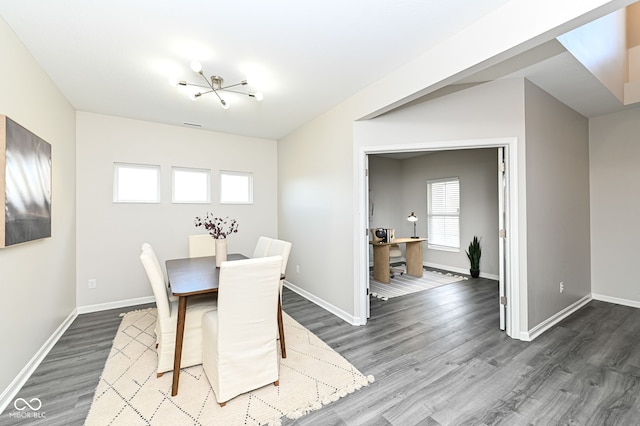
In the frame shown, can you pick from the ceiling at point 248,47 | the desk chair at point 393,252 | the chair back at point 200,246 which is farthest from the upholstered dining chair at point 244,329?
the desk chair at point 393,252

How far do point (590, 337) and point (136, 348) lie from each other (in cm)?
451

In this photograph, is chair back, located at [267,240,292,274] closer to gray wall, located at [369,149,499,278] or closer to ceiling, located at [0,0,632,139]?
ceiling, located at [0,0,632,139]

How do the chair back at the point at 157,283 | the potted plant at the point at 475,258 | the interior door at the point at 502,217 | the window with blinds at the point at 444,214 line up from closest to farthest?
the chair back at the point at 157,283 → the interior door at the point at 502,217 → the potted plant at the point at 475,258 → the window with blinds at the point at 444,214

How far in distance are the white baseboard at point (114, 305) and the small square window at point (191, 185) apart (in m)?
1.48

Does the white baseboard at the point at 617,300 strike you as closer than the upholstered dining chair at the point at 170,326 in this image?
No

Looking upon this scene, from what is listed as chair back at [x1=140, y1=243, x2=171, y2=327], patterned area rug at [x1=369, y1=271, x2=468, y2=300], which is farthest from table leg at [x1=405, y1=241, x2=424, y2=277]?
chair back at [x1=140, y1=243, x2=171, y2=327]

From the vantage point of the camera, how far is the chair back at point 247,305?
1.77 metres

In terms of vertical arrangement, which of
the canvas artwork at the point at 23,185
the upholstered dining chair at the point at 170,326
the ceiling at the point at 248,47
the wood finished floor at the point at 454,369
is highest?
the ceiling at the point at 248,47

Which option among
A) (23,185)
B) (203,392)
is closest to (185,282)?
(203,392)

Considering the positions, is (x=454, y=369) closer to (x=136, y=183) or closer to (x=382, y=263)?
(x=382, y=263)

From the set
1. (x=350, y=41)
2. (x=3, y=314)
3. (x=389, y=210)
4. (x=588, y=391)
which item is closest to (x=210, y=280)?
(x=3, y=314)

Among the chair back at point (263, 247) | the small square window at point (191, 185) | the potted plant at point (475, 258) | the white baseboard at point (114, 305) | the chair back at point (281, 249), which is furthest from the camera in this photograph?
the potted plant at point (475, 258)

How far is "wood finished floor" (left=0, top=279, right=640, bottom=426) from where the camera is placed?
1755 millimetres

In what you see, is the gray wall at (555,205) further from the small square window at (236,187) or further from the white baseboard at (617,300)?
the small square window at (236,187)
